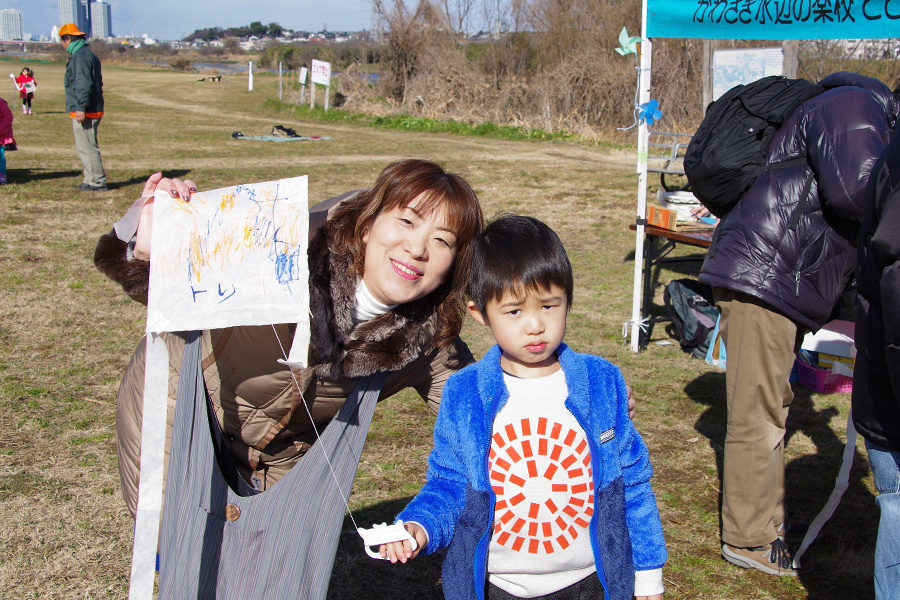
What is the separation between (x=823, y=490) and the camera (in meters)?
3.62

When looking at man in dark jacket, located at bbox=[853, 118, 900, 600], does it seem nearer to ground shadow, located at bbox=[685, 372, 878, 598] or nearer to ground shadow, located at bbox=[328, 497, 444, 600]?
ground shadow, located at bbox=[685, 372, 878, 598]

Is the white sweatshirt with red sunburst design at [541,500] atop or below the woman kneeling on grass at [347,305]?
below

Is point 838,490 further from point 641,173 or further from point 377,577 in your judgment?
point 641,173

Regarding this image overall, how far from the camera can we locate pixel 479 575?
5.47 feet

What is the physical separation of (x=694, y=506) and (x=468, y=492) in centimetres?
221

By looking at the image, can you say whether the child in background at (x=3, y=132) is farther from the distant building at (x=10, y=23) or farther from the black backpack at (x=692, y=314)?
the distant building at (x=10, y=23)

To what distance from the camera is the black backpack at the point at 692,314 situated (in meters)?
5.27

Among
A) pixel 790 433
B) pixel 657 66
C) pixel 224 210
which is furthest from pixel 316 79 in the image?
pixel 224 210

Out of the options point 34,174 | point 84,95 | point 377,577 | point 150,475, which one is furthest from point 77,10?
point 150,475

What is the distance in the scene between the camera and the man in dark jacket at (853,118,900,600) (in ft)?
4.62

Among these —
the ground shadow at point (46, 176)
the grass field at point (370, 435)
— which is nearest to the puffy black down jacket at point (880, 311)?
the grass field at point (370, 435)

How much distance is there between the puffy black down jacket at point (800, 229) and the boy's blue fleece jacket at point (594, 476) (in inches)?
50.6

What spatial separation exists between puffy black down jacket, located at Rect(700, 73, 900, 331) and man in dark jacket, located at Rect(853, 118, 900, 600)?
90cm

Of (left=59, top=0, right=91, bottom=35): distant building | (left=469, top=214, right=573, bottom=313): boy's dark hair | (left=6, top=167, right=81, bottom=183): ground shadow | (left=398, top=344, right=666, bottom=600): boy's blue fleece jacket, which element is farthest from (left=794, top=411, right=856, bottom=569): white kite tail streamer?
(left=59, top=0, right=91, bottom=35): distant building
